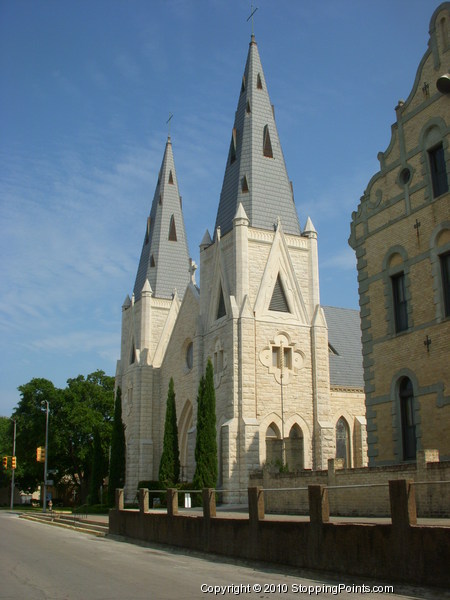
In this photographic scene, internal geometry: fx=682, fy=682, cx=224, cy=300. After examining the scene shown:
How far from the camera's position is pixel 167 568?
13734mm

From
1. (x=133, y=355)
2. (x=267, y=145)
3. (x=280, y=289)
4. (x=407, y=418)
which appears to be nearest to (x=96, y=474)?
(x=133, y=355)

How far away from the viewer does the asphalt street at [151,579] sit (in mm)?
10102

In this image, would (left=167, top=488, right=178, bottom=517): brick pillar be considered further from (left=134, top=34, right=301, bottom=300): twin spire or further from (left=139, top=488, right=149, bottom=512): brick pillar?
(left=134, top=34, right=301, bottom=300): twin spire

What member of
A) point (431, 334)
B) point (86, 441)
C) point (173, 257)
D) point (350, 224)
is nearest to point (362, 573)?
point (431, 334)

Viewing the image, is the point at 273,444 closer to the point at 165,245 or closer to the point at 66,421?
the point at 165,245

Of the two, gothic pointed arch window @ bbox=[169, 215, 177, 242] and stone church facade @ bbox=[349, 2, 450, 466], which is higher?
gothic pointed arch window @ bbox=[169, 215, 177, 242]

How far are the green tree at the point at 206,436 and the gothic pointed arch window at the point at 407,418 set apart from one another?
14.9 metres

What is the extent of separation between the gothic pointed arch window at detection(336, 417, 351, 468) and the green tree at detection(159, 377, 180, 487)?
918cm

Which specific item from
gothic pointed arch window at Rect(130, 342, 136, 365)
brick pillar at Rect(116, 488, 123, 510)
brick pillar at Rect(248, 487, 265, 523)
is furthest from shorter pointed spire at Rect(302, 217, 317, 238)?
brick pillar at Rect(248, 487, 265, 523)

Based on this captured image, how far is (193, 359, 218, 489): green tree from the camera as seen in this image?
31.9 m

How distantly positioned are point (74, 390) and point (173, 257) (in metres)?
16.5

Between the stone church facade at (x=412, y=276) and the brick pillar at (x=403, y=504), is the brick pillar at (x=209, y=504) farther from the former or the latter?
the brick pillar at (x=403, y=504)

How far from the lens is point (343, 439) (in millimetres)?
39375

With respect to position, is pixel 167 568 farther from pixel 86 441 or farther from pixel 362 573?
pixel 86 441
